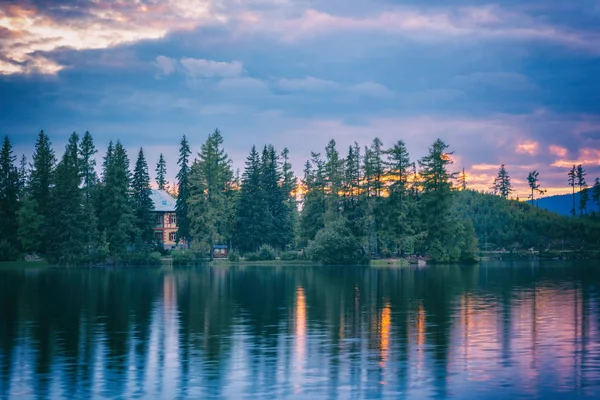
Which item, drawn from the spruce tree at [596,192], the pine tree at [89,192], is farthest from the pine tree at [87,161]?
the spruce tree at [596,192]

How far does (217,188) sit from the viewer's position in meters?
120

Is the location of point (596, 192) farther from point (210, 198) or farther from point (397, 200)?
point (210, 198)

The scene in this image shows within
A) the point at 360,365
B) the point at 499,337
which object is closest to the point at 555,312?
the point at 499,337

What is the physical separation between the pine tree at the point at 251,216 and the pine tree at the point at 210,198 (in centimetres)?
215

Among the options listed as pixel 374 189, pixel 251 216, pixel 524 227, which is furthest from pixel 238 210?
pixel 524 227

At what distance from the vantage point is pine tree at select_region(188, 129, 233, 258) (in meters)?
116

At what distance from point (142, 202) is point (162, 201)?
25.9 m

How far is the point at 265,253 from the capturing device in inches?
4503

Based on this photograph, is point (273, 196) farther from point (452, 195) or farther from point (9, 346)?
point (9, 346)

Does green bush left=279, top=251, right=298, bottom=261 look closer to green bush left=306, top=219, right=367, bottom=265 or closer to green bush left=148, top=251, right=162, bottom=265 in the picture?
green bush left=306, top=219, right=367, bottom=265

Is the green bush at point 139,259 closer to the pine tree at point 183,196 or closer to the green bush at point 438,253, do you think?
the pine tree at point 183,196

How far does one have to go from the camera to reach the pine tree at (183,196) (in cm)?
12744

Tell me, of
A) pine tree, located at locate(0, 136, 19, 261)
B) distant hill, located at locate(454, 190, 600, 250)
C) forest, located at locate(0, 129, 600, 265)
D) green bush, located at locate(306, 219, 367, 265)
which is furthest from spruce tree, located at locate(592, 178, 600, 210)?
pine tree, located at locate(0, 136, 19, 261)

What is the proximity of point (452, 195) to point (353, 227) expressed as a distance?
683 inches
